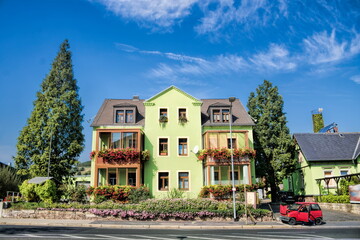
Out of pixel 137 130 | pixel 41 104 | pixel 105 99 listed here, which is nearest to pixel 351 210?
pixel 137 130

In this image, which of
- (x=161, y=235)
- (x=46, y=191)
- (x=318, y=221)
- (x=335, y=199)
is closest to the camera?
(x=161, y=235)

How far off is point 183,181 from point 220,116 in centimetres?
808

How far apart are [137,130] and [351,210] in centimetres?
2130

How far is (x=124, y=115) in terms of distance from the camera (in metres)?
30.2

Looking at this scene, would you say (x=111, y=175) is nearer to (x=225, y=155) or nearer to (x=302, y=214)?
(x=225, y=155)

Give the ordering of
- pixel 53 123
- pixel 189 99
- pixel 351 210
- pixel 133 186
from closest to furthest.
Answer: pixel 351 210 → pixel 133 186 → pixel 189 99 → pixel 53 123

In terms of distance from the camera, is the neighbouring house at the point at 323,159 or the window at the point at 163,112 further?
the neighbouring house at the point at 323,159

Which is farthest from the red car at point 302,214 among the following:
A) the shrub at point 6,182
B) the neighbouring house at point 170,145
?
the shrub at point 6,182

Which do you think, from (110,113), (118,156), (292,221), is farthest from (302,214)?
(110,113)

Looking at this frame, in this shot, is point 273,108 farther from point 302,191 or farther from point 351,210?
point 351,210

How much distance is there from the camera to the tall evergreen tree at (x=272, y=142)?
1302 inches

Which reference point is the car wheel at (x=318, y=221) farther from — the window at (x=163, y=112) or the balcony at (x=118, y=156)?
the window at (x=163, y=112)

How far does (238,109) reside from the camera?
32969 millimetres

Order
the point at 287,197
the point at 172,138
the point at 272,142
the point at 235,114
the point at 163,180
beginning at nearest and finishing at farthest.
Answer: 1. the point at 163,180
2. the point at 172,138
3. the point at 235,114
4. the point at 272,142
5. the point at 287,197
